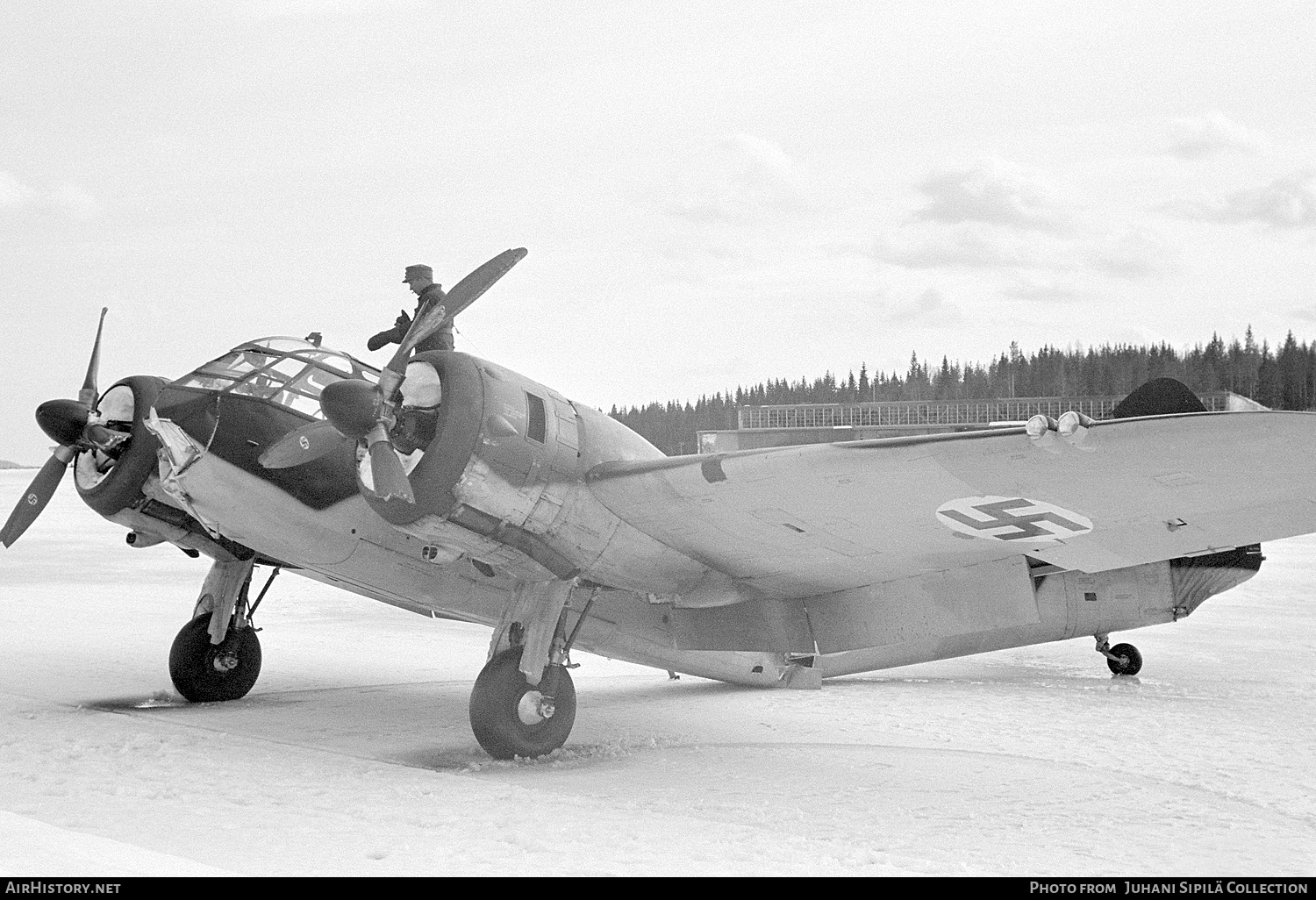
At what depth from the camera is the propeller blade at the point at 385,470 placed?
7.53m

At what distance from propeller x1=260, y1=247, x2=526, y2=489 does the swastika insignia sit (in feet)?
11.3

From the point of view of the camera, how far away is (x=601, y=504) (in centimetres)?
843

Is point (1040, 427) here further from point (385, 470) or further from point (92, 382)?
point (92, 382)

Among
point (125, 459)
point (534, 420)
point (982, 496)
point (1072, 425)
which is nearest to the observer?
point (1072, 425)

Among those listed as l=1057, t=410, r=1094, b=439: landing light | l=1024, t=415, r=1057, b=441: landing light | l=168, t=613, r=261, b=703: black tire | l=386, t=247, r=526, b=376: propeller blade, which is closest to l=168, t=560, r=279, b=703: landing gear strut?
l=168, t=613, r=261, b=703: black tire

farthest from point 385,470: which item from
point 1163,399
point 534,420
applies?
point 1163,399

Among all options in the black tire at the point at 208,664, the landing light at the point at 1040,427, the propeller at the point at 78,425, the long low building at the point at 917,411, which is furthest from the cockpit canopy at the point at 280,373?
the long low building at the point at 917,411

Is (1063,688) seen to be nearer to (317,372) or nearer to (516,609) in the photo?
(516,609)

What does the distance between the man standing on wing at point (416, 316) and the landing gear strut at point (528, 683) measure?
6.76 feet

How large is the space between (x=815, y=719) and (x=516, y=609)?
11.0 ft

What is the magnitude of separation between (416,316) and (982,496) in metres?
4.58

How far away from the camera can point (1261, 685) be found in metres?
12.8

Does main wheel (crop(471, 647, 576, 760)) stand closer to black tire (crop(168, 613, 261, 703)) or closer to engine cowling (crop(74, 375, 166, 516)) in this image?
engine cowling (crop(74, 375, 166, 516))
